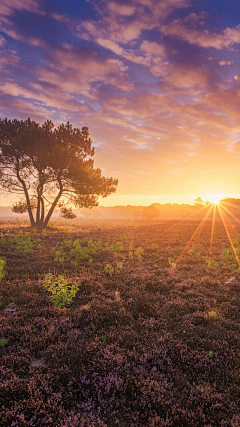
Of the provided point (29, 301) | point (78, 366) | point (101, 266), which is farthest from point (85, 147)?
point (78, 366)

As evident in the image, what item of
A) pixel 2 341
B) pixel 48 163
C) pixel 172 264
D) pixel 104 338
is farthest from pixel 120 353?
pixel 48 163

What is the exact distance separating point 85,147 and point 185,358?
100 feet

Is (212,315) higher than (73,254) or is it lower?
lower

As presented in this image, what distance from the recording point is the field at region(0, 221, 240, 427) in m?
3.07

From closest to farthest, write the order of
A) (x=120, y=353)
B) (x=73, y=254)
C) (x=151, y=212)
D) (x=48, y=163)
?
(x=120, y=353) < (x=73, y=254) < (x=48, y=163) < (x=151, y=212)

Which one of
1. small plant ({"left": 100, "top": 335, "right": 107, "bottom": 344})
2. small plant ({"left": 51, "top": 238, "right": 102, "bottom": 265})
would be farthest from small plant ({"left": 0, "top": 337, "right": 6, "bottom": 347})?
small plant ({"left": 51, "top": 238, "right": 102, "bottom": 265})

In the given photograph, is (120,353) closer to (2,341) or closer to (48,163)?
(2,341)

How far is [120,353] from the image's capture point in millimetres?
4309

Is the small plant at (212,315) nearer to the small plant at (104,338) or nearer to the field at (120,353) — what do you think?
the field at (120,353)

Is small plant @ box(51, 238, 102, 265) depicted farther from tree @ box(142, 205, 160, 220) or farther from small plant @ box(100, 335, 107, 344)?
tree @ box(142, 205, 160, 220)

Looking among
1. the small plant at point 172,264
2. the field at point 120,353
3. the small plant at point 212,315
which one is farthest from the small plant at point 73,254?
the small plant at point 212,315

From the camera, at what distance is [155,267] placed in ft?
36.4

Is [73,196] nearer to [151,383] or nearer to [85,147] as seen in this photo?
[85,147]

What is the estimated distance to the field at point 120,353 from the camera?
3070mm
